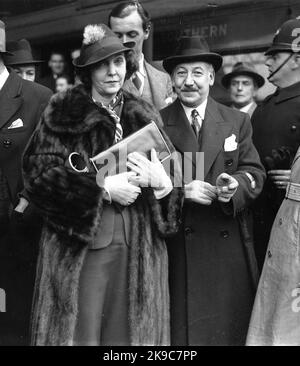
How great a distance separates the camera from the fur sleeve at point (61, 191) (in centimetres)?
312

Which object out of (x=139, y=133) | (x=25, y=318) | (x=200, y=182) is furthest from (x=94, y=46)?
(x=25, y=318)

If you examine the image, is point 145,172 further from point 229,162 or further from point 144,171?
point 229,162

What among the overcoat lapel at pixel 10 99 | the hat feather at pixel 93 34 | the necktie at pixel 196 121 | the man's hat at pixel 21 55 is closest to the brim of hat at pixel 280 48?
the necktie at pixel 196 121

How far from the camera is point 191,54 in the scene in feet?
11.3

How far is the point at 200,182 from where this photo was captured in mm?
3326

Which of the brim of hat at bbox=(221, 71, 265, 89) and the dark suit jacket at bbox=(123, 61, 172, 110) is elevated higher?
the brim of hat at bbox=(221, 71, 265, 89)

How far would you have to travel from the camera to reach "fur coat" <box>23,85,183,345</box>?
313cm

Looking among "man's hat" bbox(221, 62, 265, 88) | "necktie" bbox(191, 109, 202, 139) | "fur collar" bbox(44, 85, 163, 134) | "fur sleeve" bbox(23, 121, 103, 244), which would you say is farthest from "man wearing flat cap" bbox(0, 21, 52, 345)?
"man's hat" bbox(221, 62, 265, 88)

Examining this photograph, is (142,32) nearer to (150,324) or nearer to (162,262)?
(162,262)

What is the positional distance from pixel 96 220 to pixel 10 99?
0.97 metres

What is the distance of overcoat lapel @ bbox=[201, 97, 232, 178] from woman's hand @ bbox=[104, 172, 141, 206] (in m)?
0.48

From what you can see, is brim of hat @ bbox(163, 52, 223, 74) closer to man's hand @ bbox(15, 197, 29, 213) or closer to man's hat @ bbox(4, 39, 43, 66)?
man's hand @ bbox(15, 197, 29, 213)

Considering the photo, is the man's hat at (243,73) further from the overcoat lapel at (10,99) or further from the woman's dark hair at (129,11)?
the overcoat lapel at (10,99)

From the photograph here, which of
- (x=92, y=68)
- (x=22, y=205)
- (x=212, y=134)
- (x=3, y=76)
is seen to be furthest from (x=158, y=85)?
(x=22, y=205)
